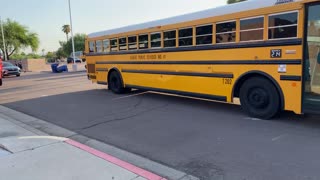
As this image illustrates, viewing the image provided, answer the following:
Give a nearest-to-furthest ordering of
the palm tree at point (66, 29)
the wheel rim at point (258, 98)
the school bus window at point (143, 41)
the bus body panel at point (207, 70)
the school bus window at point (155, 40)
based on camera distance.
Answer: the bus body panel at point (207, 70)
the wheel rim at point (258, 98)
the school bus window at point (155, 40)
the school bus window at point (143, 41)
the palm tree at point (66, 29)

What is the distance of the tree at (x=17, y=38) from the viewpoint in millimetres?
55656

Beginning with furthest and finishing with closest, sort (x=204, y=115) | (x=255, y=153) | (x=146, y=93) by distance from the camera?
(x=146, y=93), (x=204, y=115), (x=255, y=153)

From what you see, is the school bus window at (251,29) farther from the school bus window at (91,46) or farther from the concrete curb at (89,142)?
the school bus window at (91,46)

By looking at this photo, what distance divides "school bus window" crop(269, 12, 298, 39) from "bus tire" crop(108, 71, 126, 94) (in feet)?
21.1

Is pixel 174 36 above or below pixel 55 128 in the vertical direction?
above

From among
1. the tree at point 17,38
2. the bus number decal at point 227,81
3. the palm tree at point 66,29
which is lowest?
the bus number decal at point 227,81

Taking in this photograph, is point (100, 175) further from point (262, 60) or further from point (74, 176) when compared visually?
point (262, 60)

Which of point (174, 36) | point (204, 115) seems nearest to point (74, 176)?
point (204, 115)

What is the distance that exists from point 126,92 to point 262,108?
20.6ft

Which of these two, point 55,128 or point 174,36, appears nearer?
point 55,128

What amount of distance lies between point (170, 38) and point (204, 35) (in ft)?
4.53

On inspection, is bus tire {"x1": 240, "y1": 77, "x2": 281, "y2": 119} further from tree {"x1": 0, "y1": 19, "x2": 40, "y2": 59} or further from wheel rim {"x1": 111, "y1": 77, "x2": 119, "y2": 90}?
tree {"x1": 0, "y1": 19, "x2": 40, "y2": 59}

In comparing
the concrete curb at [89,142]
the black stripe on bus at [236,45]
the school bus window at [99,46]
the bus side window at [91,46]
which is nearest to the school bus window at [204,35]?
the black stripe on bus at [236,45]

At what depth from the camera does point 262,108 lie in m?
6.94
